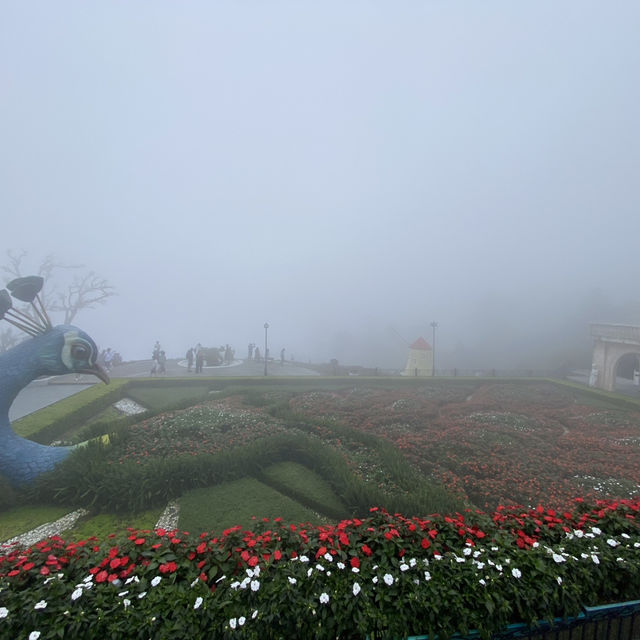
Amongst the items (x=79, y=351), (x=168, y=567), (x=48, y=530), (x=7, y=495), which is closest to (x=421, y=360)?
(x=79, y=351)

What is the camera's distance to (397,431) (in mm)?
11898

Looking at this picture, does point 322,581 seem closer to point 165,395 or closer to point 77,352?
point 77,352

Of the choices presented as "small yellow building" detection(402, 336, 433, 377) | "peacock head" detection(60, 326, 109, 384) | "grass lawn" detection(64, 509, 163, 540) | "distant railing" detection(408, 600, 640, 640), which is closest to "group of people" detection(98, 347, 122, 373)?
"peacock head" detection(60, 326, 109, 384)

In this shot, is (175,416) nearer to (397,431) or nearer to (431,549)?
(397,431)

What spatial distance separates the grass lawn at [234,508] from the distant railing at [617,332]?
21001 millimetres

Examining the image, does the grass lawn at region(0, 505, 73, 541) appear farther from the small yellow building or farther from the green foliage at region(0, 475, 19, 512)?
the small yellow building

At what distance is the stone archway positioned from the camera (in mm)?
19656

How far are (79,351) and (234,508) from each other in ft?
17.2

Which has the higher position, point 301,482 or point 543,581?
point 543,581

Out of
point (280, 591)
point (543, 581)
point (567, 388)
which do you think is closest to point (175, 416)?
point (280, 591)

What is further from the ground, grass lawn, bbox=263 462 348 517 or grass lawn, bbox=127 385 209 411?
grass lawn, bbox=127 385 209 411

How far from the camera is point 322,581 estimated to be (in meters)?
3.30

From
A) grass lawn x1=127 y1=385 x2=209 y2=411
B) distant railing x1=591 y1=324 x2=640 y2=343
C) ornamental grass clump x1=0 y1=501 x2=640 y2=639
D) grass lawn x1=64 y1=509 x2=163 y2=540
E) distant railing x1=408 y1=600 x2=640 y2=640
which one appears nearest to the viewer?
ornamental grass clump x1=0 y1=501 x2=640 y2=639

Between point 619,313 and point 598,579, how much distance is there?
80186 mm
